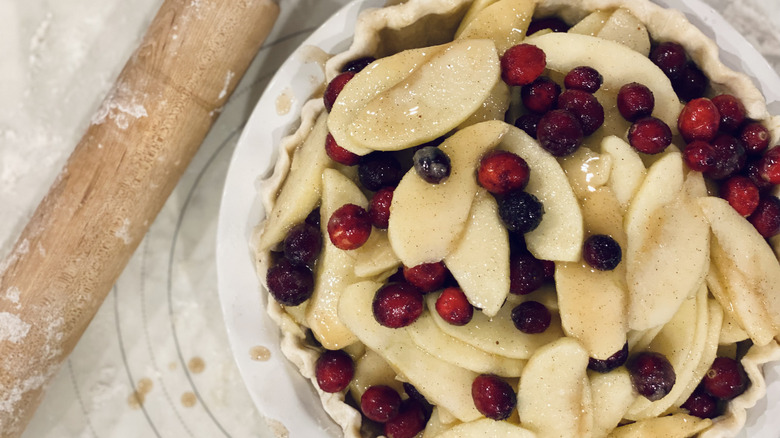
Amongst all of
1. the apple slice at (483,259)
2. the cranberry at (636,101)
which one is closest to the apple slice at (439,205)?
the apple slice at (483,259)

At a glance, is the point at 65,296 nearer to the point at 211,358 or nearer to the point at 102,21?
the point at 211,358

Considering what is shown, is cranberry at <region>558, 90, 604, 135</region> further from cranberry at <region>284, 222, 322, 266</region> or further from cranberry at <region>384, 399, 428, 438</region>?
cranberry at <region>384, 399, 428, 438</region>

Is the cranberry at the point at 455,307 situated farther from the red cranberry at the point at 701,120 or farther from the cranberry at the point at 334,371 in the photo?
the red cranberry at the point at 701,120

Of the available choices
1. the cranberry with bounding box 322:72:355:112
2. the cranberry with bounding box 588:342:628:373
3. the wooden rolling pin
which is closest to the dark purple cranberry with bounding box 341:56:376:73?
the cranberry with bounding box 322:72:355:112

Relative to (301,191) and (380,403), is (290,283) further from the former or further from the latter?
(380,403)

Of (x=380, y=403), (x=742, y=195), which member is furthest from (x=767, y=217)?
(x=380, y=403)

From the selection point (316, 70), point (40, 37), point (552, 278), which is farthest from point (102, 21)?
point (552, 278)
